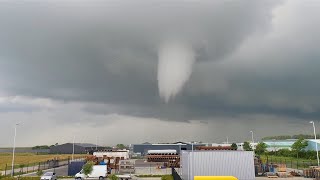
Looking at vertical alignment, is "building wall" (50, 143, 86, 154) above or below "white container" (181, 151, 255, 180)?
below

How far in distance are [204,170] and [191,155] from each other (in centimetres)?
191

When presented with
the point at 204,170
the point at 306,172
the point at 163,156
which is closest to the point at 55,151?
the point at 163,156

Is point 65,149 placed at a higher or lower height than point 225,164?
lower

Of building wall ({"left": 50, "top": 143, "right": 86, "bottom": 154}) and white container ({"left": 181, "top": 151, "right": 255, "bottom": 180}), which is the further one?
building wall ({"left": 50, "top": 143, "right": 86, "bottom": 154})

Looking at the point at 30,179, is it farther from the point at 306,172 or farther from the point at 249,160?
the point at 306,172

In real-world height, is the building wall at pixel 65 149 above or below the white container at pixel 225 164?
below

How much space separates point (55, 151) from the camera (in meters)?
183

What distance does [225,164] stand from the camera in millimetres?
30031

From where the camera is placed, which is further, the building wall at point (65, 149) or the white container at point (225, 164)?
the building wall at point (65, 149)

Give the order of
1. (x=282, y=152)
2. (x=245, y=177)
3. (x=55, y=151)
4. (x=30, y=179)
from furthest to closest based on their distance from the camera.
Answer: (x=55, y=151) → (x=282, y=152) → (x=30, y=179) → (x=245, y=177)

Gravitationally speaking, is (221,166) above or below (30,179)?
above

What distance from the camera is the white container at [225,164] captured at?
29891mm

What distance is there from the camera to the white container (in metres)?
29.9

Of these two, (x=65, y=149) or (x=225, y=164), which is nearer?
(x=225, y=164)
